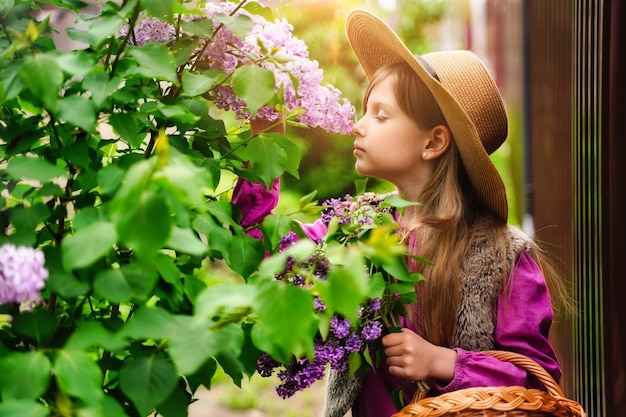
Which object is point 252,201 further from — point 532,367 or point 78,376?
point 78,376

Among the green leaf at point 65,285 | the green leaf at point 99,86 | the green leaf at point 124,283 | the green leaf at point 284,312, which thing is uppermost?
the green leaf at point 99,86

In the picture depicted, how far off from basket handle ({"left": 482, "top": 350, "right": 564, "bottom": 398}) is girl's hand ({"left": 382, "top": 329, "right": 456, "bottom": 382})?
4.2 inches

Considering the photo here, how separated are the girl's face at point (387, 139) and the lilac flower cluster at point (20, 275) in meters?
1.15

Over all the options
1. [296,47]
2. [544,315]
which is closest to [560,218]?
[544,315]

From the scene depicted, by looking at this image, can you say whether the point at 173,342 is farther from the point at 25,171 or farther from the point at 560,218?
the point at 560,218

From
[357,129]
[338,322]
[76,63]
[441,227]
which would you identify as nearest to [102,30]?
[76,63]

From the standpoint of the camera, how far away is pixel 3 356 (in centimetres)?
116

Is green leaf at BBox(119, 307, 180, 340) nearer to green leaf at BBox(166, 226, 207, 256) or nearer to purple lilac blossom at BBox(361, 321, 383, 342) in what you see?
green leaf at BBox(166, 226, 207, 256)

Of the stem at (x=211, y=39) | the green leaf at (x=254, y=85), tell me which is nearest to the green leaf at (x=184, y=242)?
the green leaf at (x=254, y=85)

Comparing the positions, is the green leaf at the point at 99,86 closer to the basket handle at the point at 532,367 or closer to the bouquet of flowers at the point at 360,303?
the bouquet of flowers at the point at 360,303

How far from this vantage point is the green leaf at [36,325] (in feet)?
3.90

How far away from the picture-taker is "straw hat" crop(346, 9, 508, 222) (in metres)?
2.00

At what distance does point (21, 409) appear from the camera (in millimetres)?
984

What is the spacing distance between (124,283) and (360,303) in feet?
1.92
